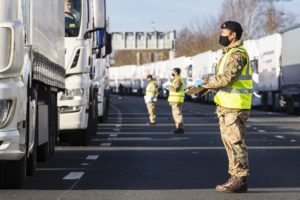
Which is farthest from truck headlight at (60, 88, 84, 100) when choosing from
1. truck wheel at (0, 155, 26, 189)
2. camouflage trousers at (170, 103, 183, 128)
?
truck wheel at (0, 155, 26, 189)

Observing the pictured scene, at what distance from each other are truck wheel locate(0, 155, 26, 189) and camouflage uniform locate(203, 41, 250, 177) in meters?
2.28

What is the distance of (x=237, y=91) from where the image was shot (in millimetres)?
11039

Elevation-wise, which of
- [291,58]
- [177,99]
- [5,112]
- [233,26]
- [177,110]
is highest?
[291,58]

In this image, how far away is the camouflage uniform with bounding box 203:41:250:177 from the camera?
10.9m

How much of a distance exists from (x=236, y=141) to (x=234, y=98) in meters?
0.49

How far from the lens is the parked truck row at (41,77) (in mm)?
9789

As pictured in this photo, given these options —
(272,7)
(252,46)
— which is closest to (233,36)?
(252,46)

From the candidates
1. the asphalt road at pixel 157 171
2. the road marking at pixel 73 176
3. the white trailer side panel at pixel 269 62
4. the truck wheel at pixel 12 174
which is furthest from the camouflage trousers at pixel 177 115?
the white trailer side panel at pixel 269 62

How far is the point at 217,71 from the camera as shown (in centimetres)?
1123

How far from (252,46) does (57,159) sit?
3381 cm

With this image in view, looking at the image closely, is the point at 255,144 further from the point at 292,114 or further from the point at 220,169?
the point at 292,114

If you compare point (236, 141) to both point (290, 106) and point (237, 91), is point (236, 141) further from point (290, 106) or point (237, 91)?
point (290, 106)

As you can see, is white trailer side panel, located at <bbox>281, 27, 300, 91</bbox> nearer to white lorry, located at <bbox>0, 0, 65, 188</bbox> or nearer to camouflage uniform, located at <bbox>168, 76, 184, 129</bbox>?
camouflage uniform, located at <bbox>168, 76, 184, 129</bbox>

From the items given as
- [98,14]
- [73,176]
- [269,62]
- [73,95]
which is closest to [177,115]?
[98,14]
